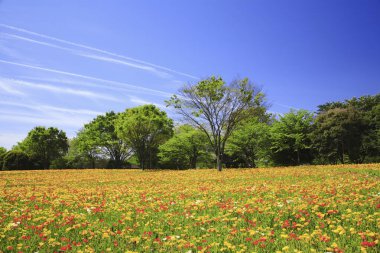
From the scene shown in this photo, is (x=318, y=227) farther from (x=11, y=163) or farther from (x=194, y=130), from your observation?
(x=11, y=163)

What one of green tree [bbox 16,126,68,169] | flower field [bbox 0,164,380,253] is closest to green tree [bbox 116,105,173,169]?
green tree [bbox 16,126,68,169]

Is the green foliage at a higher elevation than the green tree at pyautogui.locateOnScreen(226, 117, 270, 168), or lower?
lower

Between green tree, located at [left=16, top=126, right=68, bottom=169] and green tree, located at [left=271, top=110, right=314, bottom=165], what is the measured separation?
42211mm

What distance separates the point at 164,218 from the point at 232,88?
915 inches

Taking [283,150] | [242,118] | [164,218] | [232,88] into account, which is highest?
[232,88]

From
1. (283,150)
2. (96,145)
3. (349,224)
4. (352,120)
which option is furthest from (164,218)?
(96,145)

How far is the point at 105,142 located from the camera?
5653cm

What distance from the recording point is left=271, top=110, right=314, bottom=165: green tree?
1438 inches

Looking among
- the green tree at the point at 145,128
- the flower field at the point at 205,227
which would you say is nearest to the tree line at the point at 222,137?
the green tree at the point at 145,128

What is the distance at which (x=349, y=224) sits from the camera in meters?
5.48

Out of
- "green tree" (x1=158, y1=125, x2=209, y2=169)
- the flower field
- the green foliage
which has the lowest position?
the flower field

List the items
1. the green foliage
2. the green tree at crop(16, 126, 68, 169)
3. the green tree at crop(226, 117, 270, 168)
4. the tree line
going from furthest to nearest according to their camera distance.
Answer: the green tree at crop(16, 126, 68, 169) < the green foliage < the green tree at crop(226, 117, 270, 168) < the tree line

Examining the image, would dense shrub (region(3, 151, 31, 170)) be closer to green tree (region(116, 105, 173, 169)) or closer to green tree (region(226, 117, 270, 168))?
green tree (region(116, 105, 173, 169))

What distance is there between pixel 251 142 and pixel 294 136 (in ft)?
23.3
